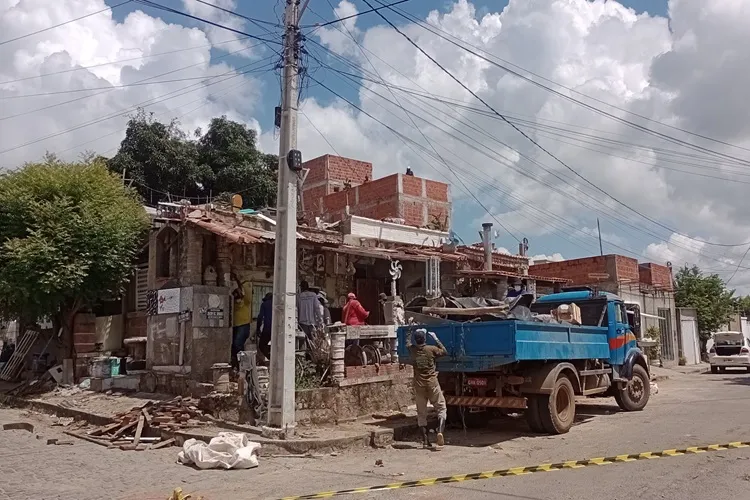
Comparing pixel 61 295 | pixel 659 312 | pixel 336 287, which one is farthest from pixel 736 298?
pixel 61 295

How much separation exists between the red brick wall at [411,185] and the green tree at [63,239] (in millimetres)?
9799

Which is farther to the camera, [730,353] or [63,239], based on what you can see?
[730,353]

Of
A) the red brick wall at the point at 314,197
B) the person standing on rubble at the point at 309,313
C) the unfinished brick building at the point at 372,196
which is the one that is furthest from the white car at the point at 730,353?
the person standing on rubble at the point at 309,313

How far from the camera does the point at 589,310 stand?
13.1 m

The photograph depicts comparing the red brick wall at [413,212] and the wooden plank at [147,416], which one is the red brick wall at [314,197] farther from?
the wooden plank at [147,416]

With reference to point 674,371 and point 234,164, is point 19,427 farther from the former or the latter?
point 674,371

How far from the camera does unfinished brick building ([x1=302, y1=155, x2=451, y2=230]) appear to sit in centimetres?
2286

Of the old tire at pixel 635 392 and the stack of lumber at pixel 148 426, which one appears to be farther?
the old tire at pixel 635 392

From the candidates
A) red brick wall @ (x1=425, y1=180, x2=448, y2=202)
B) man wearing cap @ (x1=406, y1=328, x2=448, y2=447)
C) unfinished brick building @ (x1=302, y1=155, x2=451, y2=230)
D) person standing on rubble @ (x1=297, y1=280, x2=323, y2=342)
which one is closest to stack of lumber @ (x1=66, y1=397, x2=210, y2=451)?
person standing on rubble @ (x1=297, y1=280, x2=323, y2=342)

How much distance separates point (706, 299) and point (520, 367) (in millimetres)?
27080

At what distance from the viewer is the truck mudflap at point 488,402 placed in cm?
1036

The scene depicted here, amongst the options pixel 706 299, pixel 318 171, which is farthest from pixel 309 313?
pixel 706 299

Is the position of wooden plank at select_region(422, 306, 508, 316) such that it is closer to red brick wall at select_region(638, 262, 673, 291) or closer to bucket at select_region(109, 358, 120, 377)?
bucket at select_region(109, 358, 120, 377)

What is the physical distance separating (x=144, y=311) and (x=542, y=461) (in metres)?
10.5
